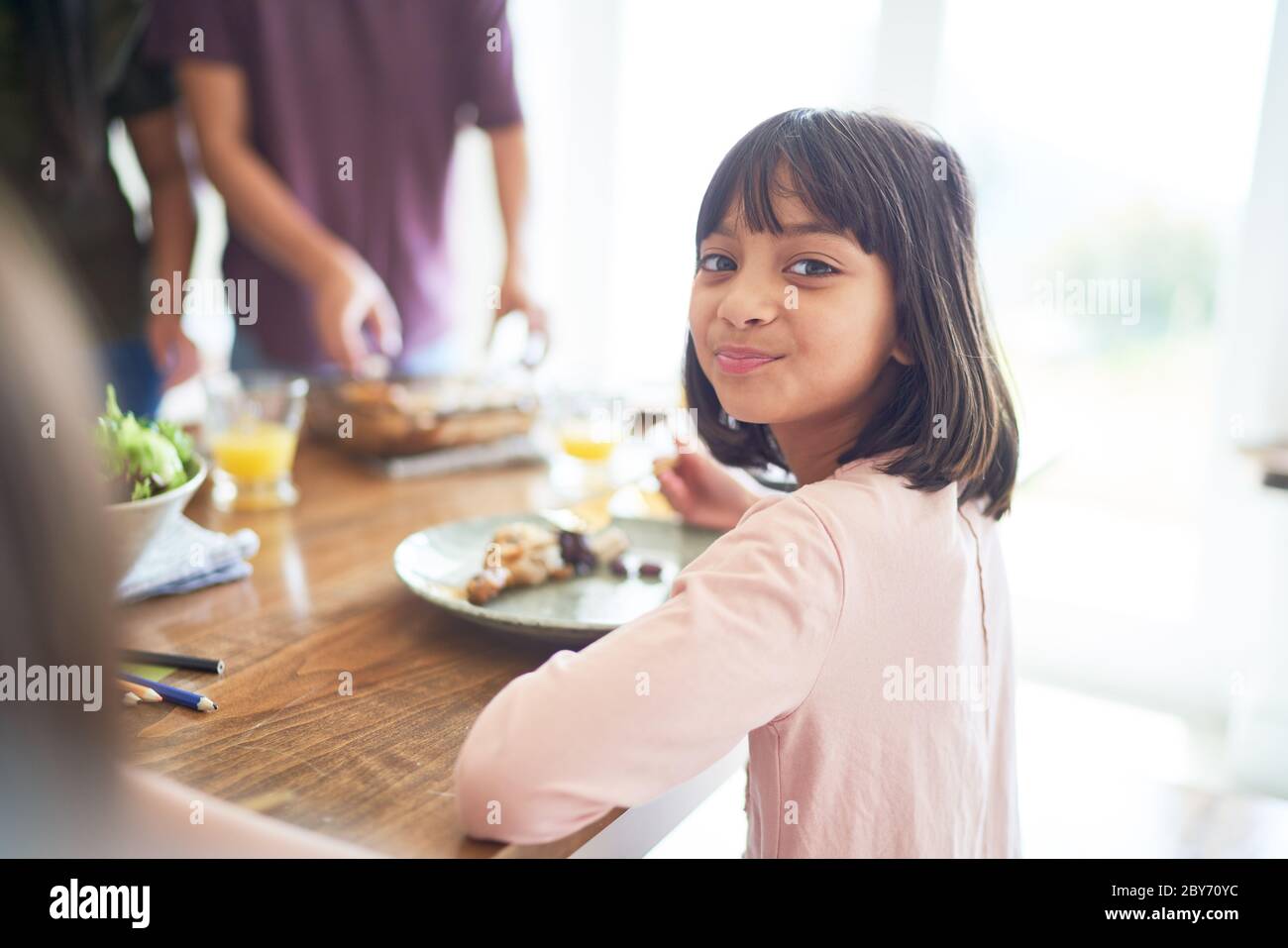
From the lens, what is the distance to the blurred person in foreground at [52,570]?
0.33 meters

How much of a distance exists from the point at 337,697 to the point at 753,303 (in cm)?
50

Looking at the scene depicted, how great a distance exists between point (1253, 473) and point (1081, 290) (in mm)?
599

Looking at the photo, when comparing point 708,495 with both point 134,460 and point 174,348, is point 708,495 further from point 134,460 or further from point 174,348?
point 174,348

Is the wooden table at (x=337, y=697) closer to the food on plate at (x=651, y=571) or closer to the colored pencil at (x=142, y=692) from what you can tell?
the colored pencil at (x=142, y=692)

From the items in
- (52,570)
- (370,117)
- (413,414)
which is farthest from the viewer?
(370,117)

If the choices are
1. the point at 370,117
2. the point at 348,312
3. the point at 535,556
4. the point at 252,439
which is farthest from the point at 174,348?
the point at 535,556

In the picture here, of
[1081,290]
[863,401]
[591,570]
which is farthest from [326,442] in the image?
[1081,290]

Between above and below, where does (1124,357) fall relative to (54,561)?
below

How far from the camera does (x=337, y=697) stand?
883mm

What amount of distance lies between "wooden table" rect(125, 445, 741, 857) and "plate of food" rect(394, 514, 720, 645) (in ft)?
0.14

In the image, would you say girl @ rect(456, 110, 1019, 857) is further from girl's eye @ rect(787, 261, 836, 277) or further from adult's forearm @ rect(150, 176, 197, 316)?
adult's forearm @ rect(150, 176, 197, 316)
